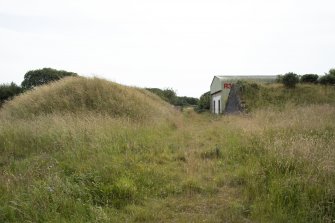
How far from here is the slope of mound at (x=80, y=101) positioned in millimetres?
12969

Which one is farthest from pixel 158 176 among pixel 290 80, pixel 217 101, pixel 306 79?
pixel 217 101

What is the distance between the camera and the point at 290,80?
21.4 meters

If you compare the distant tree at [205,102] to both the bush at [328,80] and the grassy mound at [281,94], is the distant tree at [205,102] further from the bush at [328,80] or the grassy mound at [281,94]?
the bush at [328,80]

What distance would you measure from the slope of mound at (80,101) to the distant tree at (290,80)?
38.0 ft

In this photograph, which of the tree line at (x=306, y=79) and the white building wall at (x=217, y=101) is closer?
the tree line at (x=306, y=79)

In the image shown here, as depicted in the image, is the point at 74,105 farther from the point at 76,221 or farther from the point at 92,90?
the point at 76,221

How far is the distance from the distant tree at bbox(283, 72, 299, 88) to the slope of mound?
11.6 metres

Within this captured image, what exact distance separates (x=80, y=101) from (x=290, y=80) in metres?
14.7

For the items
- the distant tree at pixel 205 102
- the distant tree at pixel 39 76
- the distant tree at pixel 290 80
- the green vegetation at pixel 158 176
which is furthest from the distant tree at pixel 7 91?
the green vegetation at pixel 158 176

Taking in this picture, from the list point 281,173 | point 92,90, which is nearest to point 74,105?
point 92,90

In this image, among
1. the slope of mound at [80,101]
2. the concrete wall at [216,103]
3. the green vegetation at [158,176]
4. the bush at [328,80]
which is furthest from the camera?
the concrete wall at [216,103]

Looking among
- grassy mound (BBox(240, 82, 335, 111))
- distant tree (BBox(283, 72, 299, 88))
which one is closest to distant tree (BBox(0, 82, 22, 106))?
grassy mound (BBox(240, 82, 335, 111))

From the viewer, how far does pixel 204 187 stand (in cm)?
484

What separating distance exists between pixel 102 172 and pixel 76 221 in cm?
156
